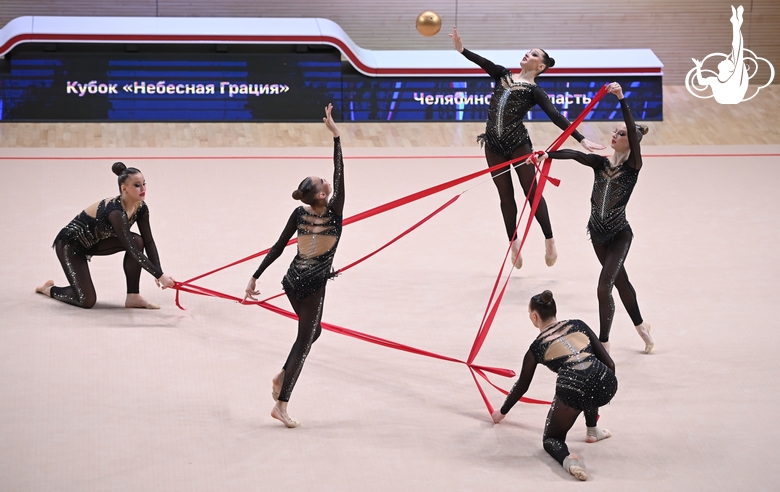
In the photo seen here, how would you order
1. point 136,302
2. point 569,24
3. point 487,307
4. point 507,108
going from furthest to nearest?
point 569,24
point 507,108
point 136,302
point 487,307

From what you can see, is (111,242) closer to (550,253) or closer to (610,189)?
(550,253)

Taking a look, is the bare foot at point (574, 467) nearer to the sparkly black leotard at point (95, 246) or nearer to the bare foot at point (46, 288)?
the sparkly black leotard at point (95, 246)

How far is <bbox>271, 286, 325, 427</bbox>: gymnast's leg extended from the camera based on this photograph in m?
4.22

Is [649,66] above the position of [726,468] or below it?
above

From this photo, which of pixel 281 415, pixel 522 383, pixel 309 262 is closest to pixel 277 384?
pixel 281 415

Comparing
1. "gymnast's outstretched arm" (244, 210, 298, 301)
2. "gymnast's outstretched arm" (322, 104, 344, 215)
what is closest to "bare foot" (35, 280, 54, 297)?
"gymnast's outstretched arm" (244, 210, 298, 301)

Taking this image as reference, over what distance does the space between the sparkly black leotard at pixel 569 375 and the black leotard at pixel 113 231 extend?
1.99 m

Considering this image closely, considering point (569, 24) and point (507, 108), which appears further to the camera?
point (569, 24)

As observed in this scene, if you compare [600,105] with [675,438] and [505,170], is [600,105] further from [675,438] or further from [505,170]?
[675,438]

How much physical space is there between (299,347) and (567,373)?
41.5 inches

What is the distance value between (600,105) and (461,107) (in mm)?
1242

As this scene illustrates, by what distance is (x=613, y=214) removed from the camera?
4930mm

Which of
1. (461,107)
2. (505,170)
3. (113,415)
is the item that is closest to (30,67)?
(461,107)

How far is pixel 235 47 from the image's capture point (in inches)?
358
